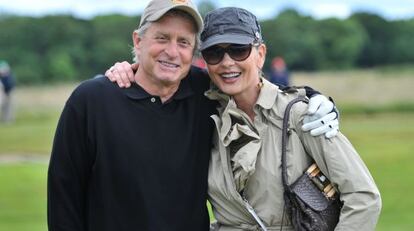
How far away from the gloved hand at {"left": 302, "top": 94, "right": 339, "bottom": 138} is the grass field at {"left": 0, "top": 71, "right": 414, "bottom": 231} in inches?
250

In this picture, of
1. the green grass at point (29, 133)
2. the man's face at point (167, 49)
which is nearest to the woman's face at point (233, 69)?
the man's face at point (167, 49)

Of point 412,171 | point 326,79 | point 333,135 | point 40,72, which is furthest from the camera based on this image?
point 40,72

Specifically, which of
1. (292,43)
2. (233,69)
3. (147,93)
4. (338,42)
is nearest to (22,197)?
(147,93)

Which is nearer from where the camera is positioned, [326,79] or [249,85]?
[249,85]

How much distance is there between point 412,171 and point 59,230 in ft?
41.4

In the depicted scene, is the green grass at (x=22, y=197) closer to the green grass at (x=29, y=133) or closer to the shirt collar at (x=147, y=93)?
the green grass at (x=29, y=133)

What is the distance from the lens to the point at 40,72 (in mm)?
63625

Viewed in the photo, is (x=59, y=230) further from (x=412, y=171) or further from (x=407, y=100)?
(x=407, y=100)

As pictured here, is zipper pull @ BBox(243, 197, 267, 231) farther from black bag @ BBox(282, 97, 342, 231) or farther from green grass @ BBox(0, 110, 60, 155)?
green grass @ BBox(0, 110, 60, 155)

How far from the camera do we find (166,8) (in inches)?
161

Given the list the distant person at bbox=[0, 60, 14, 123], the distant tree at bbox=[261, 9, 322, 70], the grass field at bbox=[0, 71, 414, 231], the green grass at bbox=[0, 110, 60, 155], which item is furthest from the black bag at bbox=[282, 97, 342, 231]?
the distant tree at bbox=[261, 9, 322, 70]

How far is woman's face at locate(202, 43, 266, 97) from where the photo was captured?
13.9 feet

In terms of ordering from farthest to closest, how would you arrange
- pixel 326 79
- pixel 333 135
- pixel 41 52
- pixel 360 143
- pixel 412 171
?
pixel 41 52 → pixel 326 79 → pixel 360 143 → pixel 412 171 → pixel 333 135

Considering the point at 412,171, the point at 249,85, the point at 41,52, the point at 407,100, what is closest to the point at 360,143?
the point at 412,171
